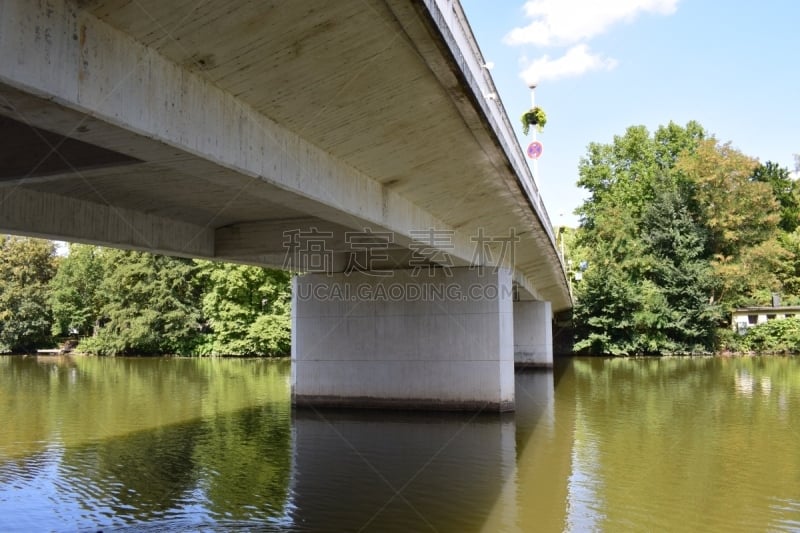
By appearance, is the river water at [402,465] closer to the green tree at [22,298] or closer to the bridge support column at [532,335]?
the bridge support column at [532,335]

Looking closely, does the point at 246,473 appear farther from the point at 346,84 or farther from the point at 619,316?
the point at 619,316

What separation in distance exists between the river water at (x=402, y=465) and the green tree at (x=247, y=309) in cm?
2330

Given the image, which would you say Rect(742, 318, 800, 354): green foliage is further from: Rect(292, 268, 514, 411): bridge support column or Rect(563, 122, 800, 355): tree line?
Rect(292, 268, 514, 411): bridge support column

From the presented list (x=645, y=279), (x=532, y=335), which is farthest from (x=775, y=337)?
(x=532, y=335)

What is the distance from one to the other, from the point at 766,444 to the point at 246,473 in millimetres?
9502

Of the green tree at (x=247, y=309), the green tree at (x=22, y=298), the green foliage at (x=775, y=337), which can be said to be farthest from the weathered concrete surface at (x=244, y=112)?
the green tree at (x=22, y=298)

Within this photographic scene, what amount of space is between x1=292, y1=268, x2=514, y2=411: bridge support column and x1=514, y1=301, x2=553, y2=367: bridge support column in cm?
1732

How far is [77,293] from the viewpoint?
55.2m

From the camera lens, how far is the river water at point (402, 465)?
809 cm

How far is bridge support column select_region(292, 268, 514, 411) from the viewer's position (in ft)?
54.9

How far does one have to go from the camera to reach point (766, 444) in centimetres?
1220

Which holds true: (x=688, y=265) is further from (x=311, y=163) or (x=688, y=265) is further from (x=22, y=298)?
(x=22, y=298)

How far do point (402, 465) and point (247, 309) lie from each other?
36499mm

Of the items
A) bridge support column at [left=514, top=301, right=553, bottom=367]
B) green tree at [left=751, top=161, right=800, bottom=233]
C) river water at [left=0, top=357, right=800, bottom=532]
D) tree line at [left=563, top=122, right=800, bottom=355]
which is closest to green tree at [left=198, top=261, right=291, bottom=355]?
bridge support column at [left=514, top=301, right=553, bottom=367]
